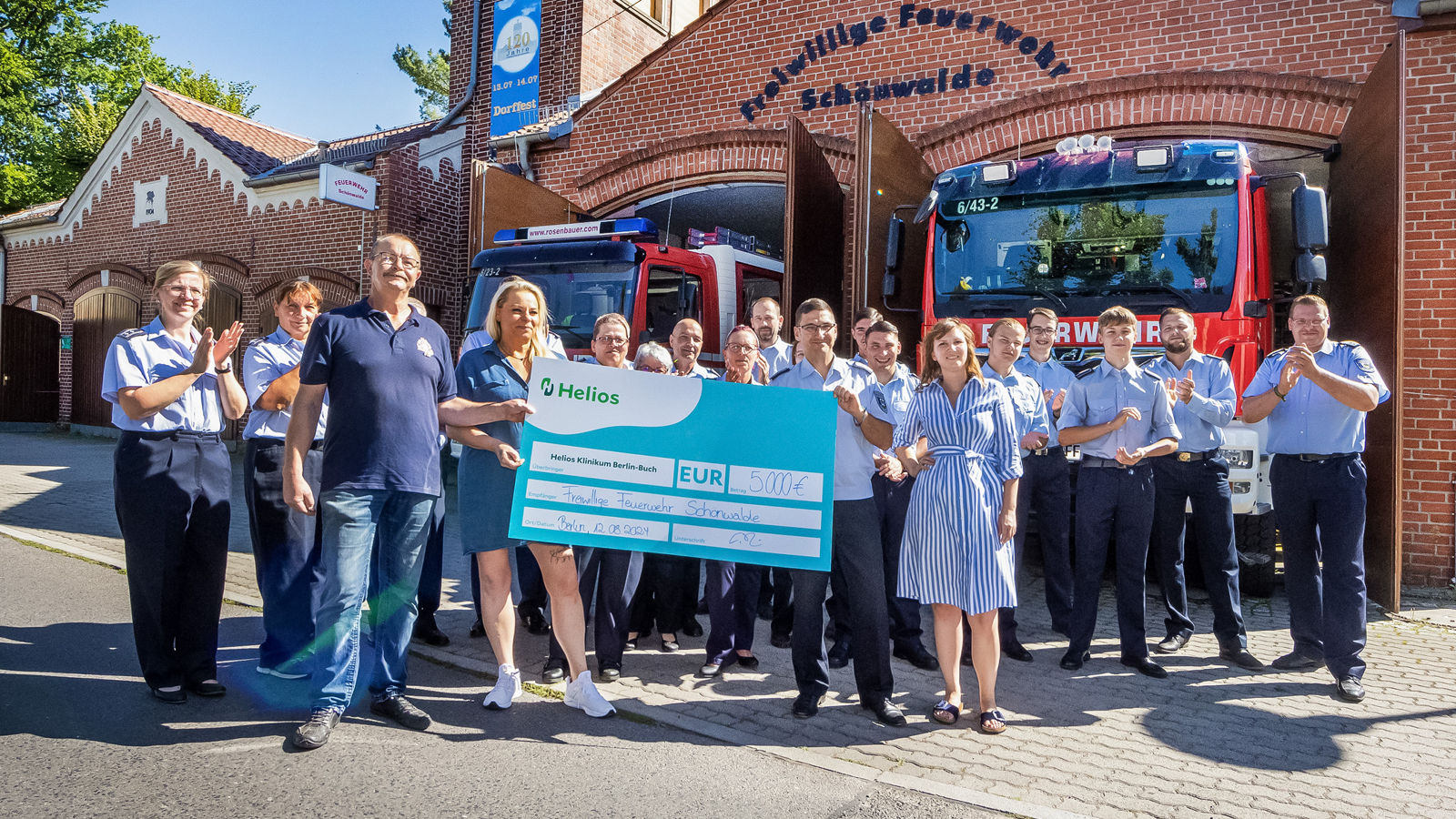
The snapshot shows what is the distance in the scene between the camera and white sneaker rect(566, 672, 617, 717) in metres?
4.01

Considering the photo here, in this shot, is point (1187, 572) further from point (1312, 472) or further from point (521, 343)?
point (521, 343)

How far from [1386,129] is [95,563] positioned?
967 centimetres

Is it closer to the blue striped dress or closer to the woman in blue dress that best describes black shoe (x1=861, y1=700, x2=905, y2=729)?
the blue striped dress

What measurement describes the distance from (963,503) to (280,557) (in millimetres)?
3306

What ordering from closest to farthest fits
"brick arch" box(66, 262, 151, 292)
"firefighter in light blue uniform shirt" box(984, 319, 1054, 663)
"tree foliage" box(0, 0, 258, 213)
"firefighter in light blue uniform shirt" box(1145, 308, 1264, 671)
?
"firefighter in light blue uniform shirt" box(984, 319, 1054, 663) → "firefighter in light blue uniform shirt" box(1145, 308, 1264, 671) → "brick arch" box(66, 262, 151, 292) → "tree foliage" box(0, 0, 258, 213)

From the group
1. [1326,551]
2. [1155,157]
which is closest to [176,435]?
[1326,551]

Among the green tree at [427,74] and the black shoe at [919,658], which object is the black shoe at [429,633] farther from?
the green tree at [427,74]

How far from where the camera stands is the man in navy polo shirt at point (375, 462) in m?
3.67

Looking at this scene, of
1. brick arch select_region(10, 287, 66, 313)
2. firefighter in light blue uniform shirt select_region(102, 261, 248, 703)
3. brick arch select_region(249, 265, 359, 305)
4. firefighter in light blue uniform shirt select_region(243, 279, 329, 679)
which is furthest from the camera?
brick arch select_region(10, 287, 66, 313)

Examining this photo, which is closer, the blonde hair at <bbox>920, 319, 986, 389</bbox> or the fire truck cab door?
the blonde hair at <bbox>920, 319, 986, 389</bbox>

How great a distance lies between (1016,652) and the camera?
16.8 ft

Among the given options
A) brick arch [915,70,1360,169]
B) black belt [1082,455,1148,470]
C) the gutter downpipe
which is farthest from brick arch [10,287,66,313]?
black belt [1082,455,1148,470]

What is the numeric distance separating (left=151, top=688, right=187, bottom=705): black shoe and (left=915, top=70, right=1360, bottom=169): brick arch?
886cm

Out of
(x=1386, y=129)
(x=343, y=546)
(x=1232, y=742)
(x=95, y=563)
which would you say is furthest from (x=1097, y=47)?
(x=95, y=563)
